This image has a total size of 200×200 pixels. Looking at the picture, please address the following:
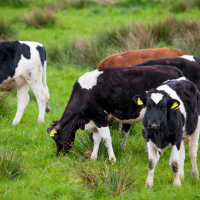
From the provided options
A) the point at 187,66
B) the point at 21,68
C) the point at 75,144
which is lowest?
the point at 75,144

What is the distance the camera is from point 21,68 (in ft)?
24.8

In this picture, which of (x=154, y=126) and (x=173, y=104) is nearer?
(x=154, y=126)

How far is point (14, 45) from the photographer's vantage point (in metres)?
7.62

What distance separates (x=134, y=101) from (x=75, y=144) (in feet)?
6.36

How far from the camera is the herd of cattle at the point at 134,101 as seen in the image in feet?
15.2

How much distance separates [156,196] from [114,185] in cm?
59

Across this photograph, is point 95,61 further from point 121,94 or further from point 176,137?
point 176,137

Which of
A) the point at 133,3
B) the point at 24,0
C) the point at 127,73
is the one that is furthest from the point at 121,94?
the point at 24,0

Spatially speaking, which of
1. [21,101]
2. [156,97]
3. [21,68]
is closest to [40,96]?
[21,101]

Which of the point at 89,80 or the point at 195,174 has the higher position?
the point at 89,80

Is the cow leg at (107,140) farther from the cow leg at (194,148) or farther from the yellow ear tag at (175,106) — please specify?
the yellow ear tag at (175,106)

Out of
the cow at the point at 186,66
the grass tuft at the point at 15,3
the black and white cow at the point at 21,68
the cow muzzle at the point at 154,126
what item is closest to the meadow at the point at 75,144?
the black and white cow at the point at 21,68

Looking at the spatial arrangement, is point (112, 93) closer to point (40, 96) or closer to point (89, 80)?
point (89, 80)

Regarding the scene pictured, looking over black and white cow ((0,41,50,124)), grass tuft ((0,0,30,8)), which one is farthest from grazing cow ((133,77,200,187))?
grass tuft ((0,0,30,8))
